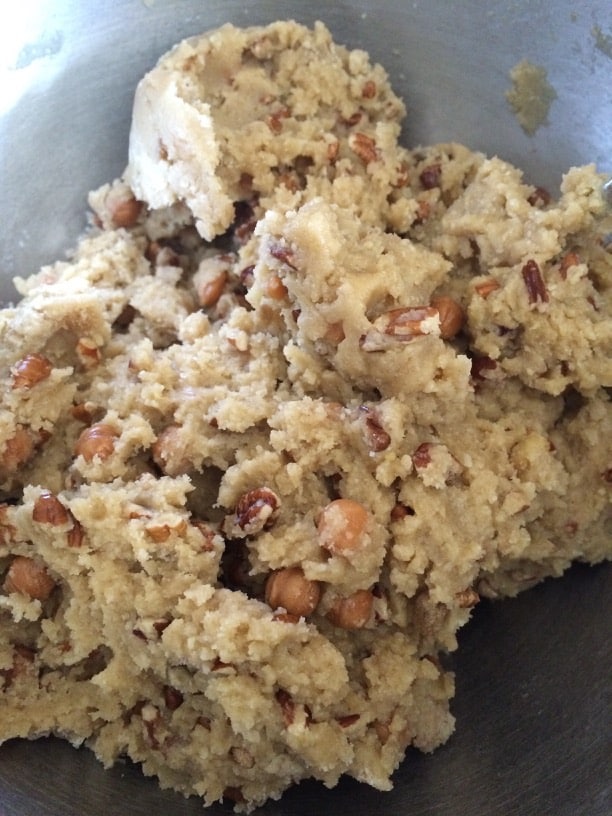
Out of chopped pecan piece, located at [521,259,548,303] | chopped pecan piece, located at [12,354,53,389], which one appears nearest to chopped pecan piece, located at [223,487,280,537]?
chopped pecan piece, located at [12,354,53,389]

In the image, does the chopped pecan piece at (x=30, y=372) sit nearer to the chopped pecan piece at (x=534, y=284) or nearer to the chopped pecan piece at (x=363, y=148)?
the chopped pecan piece at (x=363, y=148)

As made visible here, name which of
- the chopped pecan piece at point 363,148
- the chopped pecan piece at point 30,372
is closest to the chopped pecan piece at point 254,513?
the chopped pecan piece at point 30,372

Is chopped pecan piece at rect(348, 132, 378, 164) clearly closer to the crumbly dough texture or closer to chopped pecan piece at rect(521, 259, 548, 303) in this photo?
the crumbly dough texture

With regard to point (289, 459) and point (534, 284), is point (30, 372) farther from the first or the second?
point (534, 284)

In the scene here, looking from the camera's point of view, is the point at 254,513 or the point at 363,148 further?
the point at 363,148

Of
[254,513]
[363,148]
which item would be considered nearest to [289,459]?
[254,513]

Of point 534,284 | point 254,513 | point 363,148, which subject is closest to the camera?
point 254,513

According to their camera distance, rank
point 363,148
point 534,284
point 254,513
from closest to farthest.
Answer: point 254,513 → point 534,284 → point 363,148

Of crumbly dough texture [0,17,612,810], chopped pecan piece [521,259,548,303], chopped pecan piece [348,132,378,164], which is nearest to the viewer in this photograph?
crumbly dough texture [0,17,612,810]

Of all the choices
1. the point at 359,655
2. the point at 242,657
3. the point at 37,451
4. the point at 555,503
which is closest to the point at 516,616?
the point at 555,503
